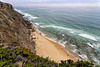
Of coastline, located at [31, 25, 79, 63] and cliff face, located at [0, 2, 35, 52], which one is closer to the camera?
cliff face, located at [0, 2, 35, 52]

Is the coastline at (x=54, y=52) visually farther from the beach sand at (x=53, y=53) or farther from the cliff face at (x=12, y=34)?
the cliff face at (x=12, y=34)

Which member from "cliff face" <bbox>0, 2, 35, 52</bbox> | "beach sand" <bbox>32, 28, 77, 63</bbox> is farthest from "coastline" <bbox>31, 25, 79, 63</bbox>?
"cliff face" <bbox>0, 2, 35, 52</bbox>

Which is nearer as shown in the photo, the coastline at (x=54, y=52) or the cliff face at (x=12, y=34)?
the cliff face at (x=12, y=34)

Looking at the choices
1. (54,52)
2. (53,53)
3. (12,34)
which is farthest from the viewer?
(54,52)

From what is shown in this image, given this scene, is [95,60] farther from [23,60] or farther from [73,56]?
[23,60]

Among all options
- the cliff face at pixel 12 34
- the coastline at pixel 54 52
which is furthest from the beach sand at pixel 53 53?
the cliff face at pixel 12 34

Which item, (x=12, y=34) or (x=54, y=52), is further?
(x=54, y=52)

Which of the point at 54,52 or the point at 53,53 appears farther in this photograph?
the point at 54,52

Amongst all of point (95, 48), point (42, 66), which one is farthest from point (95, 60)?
point (42, 66)

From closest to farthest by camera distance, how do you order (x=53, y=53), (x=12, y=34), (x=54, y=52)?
(x=12, y=34)
(x=53, y=53)
(x=54, y=52)

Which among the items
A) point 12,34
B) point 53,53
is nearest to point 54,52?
point 53,53

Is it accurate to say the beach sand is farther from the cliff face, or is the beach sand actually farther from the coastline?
the cliff face

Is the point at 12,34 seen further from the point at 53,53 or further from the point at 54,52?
the point at 54,52

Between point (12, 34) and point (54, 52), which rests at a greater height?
point (12, 34)
